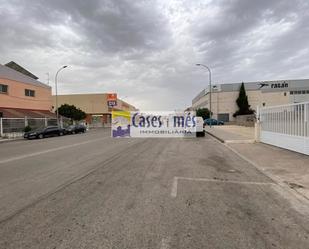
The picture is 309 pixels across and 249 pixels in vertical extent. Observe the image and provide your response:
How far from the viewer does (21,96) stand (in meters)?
44.1

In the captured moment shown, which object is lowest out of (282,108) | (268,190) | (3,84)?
(268,190)

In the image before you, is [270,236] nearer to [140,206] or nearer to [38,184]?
[140,206]

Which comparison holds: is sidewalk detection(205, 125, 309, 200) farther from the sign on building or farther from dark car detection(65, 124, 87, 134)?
the sign on building

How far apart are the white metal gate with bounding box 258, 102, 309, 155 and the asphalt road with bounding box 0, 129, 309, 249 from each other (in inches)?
208

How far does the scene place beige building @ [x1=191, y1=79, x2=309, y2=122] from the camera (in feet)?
261

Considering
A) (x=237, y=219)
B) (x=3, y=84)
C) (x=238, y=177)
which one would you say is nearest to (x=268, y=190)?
(x=238, y=177)

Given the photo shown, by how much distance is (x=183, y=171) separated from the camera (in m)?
9.54

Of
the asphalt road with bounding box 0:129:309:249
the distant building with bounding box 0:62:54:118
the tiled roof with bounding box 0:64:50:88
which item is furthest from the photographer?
the tiled roof with bounding box 0:64:50:88

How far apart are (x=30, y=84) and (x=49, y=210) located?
4685 cm

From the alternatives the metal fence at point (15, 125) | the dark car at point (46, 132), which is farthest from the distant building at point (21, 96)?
the dark car at point (46, 132)

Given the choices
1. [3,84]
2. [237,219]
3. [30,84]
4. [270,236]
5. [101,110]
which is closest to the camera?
[270,236]

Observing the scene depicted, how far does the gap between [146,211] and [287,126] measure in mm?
12266

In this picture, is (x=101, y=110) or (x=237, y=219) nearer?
(x=237, y=219)

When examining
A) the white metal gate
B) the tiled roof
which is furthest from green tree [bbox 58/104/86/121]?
the white metal gate
